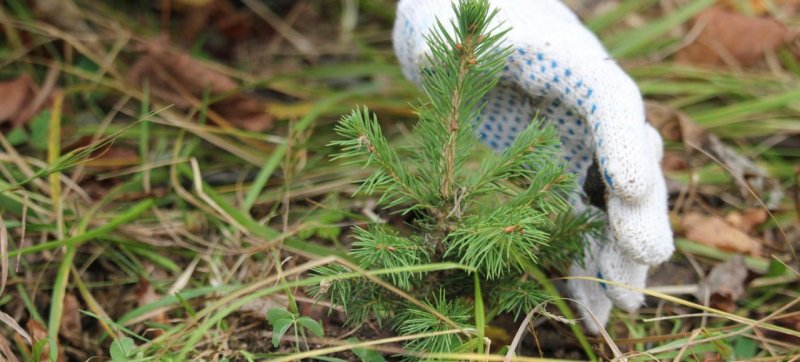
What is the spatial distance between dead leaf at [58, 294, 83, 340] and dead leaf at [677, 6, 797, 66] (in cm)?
176

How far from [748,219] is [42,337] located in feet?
4.93

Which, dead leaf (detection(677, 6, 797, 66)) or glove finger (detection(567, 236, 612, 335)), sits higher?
dead leaf (detection(677, 6, 797, 66))

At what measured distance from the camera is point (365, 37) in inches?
91.5

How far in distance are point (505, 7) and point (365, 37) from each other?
1132mm

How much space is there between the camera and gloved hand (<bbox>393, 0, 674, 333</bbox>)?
1131 millimetres

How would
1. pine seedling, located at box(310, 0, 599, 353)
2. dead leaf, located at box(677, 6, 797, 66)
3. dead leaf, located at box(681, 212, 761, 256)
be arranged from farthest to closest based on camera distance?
dead leaf, located at box(677, 6, 797, 66) → dead leaf, located at box(681, 212, 761, 256) → pine seedling, located at box(310, 0, 599, 353)

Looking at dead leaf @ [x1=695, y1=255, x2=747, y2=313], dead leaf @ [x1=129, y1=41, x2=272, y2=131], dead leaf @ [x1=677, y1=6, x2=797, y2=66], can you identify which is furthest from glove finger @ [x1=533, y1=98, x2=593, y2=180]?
dead leaf @ [x1=677, y1=6, x2=797, y2=66]

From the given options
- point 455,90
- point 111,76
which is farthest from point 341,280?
point 111,76

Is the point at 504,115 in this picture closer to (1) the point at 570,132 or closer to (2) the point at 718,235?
(1) the point at 570,132

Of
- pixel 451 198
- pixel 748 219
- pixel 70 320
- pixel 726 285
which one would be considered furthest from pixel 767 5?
pixel 70 320

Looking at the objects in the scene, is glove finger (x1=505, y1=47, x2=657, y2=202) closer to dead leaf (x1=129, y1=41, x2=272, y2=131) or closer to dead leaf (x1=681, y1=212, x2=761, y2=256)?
dead leaf (x1=681, y1=212, x2=761, y2=256)

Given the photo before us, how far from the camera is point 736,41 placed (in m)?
2.15

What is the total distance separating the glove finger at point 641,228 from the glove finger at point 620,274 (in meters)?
0.04

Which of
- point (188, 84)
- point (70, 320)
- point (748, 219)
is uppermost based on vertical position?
point (188, 84)
